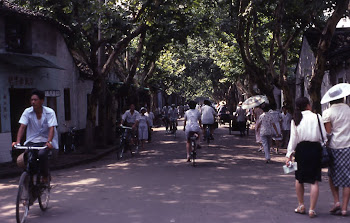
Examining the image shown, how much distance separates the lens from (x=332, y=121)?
21.4ft

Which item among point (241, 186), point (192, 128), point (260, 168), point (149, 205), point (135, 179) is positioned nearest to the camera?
point (149, 205)

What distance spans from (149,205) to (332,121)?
119 inches

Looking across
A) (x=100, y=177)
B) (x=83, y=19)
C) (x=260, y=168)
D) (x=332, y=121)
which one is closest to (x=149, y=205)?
(x=332, y=121)

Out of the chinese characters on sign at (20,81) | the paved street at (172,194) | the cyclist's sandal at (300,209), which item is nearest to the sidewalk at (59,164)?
the paved street at (172,194)

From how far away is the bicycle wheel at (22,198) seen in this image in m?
5.95

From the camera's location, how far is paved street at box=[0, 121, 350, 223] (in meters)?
6.39

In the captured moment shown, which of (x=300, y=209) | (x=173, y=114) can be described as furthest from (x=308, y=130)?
(x=173, y=114)

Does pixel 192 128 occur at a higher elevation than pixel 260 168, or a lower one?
higher

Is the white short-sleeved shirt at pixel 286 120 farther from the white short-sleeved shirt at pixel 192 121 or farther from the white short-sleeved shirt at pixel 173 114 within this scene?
the white short-sleeved shirt at pixel 173 114

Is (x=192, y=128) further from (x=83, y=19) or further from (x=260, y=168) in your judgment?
(x=83, y=19)

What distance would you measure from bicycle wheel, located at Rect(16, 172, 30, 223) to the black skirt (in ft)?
12.5

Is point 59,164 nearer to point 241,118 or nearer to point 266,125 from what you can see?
point 266,125

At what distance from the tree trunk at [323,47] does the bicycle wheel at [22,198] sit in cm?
986

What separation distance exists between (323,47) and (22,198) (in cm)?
1019
